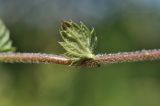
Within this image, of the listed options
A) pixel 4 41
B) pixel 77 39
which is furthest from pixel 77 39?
pixel 4 41

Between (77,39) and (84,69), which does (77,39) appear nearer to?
(77,39)

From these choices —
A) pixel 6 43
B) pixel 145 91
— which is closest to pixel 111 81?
pixel 145 91

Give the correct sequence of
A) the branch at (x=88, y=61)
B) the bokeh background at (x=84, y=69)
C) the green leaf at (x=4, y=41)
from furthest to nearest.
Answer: the bokeh background at (x=84, y=69), the green leaf at (x=4, y=41), the branch at (x=88, y=61)

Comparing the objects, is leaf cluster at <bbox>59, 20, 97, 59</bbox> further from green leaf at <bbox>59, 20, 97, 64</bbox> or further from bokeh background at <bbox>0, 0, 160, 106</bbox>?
bokeh background at <bbox>0, 0, 160, 106</bbox>

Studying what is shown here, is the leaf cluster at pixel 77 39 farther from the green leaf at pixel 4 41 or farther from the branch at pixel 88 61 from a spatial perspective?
the green leaf at pixel 4 41

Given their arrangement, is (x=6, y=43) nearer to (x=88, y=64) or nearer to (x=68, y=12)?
(x=88, y=64)

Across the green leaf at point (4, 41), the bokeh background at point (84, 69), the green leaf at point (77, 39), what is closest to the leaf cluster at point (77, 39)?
the green leaf at point (77, 39)

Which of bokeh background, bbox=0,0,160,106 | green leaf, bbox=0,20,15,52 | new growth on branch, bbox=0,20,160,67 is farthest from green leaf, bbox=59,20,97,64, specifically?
bokeh background, bbox=0,0,160,106
